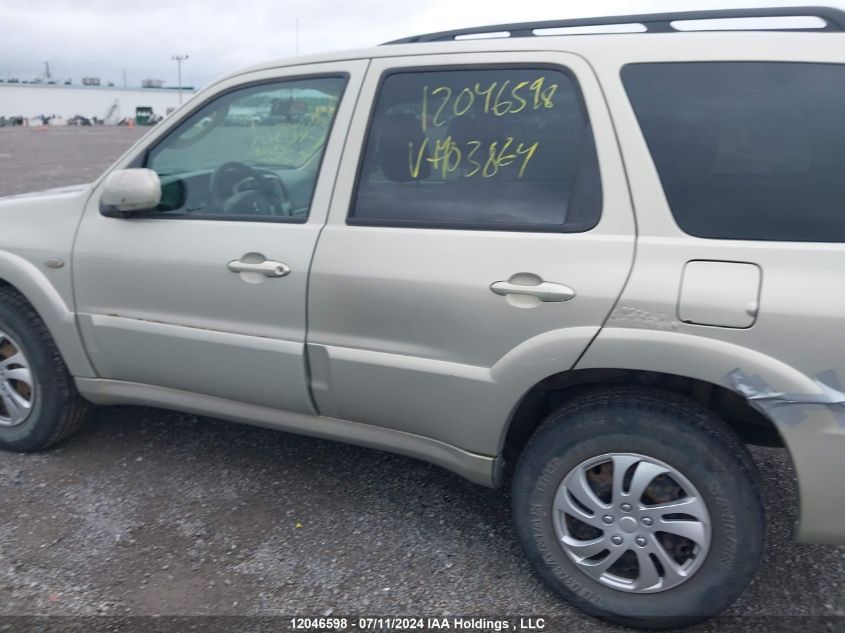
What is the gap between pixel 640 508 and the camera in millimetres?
2406

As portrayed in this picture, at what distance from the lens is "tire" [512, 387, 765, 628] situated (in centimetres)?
231

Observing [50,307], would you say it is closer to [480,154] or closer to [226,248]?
[226,248]

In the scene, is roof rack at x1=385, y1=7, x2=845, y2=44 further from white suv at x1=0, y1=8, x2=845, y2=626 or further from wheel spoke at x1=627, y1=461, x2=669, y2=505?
wheel spoke at x1=627, y1=461, x2=669, y2=505

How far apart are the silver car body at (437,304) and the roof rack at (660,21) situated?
0.15 meters

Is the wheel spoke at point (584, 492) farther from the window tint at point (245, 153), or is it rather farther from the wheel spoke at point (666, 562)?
the window tint at point (245, 153)

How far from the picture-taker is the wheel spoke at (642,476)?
2.37 metres

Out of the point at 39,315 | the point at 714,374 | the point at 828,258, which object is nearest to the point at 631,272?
the point at 714,374

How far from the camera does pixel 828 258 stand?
83.7 inches

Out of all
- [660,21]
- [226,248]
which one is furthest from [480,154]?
[226,248]

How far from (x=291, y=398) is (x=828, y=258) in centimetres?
195

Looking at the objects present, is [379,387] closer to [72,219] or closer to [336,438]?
[336,438]

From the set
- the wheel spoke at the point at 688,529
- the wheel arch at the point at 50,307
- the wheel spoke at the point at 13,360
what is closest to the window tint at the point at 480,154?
the wheel spoke at the point at 688,529

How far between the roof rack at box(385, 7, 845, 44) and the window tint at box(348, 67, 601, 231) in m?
0.29

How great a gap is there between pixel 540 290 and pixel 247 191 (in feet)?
4.66
